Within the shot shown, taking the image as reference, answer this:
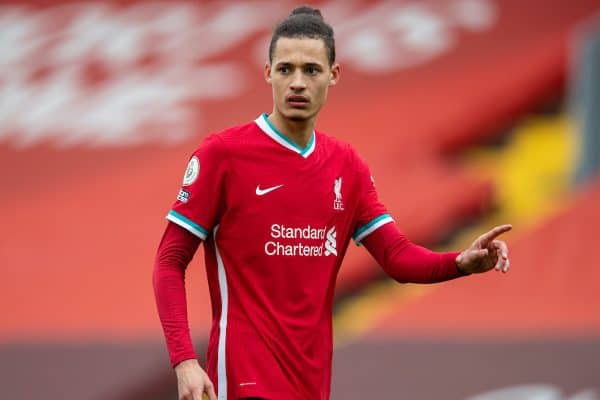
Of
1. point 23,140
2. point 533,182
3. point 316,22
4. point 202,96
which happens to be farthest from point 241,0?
point 316,22

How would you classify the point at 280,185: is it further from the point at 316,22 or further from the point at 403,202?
the point at 403,202

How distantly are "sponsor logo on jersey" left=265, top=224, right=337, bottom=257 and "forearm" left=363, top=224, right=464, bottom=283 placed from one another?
0.26m

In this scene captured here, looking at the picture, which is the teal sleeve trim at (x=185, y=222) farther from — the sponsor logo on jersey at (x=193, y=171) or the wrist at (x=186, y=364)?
the wrist at (x=186, y=364)

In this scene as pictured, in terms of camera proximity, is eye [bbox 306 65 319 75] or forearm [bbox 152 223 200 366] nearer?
forearm [bbox 152 223 200 366]

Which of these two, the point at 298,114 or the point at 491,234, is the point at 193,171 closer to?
the point at 298,114

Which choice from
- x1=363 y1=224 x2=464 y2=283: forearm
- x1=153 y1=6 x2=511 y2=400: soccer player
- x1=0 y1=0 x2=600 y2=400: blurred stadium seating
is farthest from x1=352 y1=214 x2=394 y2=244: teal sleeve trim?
x1=0 y1=0 x2=600 y2=400: blurred stadium seating

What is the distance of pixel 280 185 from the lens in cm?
387

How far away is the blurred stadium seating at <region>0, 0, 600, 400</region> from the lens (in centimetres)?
760

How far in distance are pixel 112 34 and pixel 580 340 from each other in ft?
14.2

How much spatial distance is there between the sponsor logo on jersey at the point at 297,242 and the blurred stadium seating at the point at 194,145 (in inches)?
138

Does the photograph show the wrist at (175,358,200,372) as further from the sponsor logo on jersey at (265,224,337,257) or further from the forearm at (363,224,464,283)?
the forearm at (363,224,464,283)

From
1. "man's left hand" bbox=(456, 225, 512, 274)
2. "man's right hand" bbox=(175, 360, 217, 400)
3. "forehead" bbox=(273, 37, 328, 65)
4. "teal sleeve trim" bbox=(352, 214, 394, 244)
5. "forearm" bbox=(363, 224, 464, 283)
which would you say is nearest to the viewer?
"man's right hand" bbox=(175, 360, 217, 400)

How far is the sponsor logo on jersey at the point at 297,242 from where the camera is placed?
3820mm

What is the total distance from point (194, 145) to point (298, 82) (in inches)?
205
